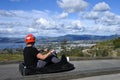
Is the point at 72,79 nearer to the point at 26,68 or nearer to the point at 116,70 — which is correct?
the point at 26,68

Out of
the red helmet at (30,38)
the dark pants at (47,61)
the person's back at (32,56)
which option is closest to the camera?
the red helmet at (30,38)

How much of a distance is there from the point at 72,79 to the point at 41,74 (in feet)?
3.40

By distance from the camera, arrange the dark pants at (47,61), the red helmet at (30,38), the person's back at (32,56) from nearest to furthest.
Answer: the red helmet at (30,38), the person's back at (32,56), the dark pants at (47,61)

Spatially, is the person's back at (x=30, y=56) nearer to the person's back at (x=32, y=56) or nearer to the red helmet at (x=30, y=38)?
the person's back at (x=32, y=56)

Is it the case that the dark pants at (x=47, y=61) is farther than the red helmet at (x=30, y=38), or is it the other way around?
the dark pants at (x=47, y=61)

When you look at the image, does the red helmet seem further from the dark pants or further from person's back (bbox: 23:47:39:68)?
the dark pants

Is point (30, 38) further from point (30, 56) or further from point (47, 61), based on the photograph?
point (47, 61)

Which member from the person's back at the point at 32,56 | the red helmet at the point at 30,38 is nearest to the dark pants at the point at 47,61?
the person's back at the point at 32,56

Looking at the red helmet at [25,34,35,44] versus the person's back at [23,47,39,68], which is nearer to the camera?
the red helmet at [25,34,35,44]

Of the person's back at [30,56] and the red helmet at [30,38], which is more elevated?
the red helmet at [30,38]

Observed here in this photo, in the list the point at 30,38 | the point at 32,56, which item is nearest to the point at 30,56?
the point at 32,56

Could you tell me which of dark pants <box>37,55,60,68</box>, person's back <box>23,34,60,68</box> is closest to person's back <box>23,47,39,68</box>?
person's back <box>23,34,60,68</box>

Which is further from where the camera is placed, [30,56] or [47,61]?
[47,61]

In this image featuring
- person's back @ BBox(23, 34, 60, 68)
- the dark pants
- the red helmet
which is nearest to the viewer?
the red helmet
